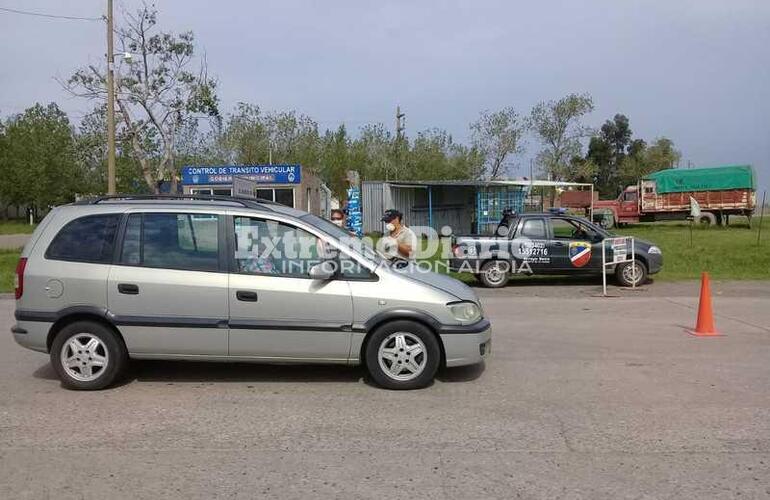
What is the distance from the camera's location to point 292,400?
5.58m

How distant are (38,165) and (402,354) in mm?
55135

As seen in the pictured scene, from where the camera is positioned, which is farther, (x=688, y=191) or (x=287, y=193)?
(x=688, y=191)

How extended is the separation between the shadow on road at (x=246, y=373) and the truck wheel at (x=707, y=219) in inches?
1290

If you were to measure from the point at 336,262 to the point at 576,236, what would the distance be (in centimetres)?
957

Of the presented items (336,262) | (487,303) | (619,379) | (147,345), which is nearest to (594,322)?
(487,303)

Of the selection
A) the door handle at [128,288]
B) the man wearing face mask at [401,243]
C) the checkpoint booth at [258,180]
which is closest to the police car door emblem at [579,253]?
the man wearing face mask at [401,243]

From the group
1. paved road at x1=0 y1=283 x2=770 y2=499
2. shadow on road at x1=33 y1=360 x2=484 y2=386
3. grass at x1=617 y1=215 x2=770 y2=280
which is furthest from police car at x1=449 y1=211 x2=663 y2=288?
shadow on road at x1=33 y1=360 x2=484 y2=386

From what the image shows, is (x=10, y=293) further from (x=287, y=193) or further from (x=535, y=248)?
(x=287, y=193)

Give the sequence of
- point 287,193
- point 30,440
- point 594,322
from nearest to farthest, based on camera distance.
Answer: point 30,440 < point 594,322 < point 287,193

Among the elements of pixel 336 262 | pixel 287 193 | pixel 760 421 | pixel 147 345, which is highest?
Result: pixel 287 193

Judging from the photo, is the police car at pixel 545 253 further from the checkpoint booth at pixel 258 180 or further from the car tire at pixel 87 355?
the checkpoint booth at pixel 258 180

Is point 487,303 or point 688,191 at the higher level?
point 688,191

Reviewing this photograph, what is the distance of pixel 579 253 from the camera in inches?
547

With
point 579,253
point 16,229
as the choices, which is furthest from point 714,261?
point 16,229
